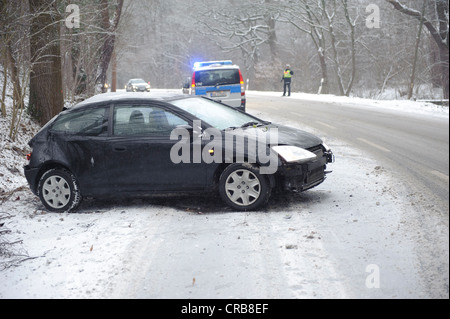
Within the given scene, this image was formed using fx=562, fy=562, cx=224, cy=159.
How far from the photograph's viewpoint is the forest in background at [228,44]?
41.3 feet

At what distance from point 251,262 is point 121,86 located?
86.5 metres

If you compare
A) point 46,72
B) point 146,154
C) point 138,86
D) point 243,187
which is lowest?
point 138,86

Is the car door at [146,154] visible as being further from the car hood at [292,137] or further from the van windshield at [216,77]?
the van windshield at [216,77]

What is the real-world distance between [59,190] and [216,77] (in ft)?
42.8

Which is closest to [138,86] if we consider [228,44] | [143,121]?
[228,44]

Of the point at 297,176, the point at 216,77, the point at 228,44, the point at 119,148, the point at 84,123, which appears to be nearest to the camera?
the point at 297,176

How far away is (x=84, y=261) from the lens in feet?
17.3

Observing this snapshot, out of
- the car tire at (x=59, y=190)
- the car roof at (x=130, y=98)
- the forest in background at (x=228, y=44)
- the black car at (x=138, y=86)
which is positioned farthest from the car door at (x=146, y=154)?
the black car at (x=138, y=86)

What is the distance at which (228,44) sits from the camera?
217ft

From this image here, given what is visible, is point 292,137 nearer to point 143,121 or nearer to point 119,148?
point 143,121

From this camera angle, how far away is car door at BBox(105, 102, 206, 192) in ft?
23.0

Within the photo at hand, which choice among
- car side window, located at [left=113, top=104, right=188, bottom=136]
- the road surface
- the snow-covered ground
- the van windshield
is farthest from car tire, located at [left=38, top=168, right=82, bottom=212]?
the van windshield
